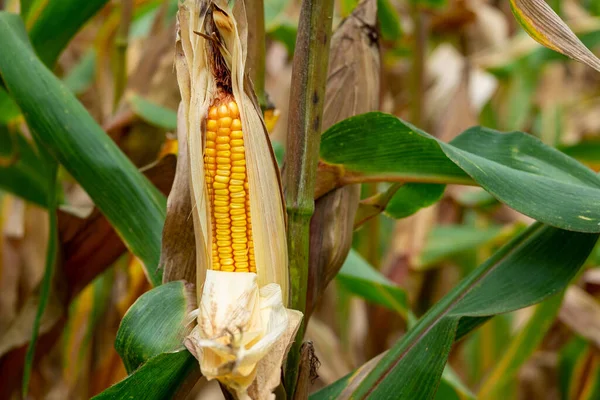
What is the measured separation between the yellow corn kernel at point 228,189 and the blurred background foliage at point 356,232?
0.67ft

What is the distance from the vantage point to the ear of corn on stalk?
568mm

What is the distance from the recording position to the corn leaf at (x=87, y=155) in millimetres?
800

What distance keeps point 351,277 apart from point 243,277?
55 centimetres

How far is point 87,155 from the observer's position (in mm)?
803

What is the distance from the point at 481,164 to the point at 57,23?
0.62 m

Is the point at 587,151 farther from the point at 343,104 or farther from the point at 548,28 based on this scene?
the point at 548,28

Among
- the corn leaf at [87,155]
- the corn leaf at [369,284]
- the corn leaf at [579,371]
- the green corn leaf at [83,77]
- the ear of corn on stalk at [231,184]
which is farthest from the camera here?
the green corn leaf at [83,77]

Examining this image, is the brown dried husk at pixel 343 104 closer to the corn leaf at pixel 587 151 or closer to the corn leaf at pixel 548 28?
the corn leaf at pixel 548 28

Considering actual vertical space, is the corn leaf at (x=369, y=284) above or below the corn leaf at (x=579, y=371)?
above

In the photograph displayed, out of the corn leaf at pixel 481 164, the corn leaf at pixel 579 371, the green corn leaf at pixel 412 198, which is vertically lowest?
the corn leaf at pixel 579 371

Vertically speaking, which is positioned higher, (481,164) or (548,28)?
(548,28)

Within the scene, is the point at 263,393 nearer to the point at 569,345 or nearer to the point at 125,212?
the point at 125,212

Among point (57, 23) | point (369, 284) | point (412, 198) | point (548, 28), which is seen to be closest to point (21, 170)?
point (57, 23)

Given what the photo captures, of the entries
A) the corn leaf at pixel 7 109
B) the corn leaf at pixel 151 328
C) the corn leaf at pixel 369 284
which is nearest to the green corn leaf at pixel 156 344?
the corn leaf at pixel 151 328
